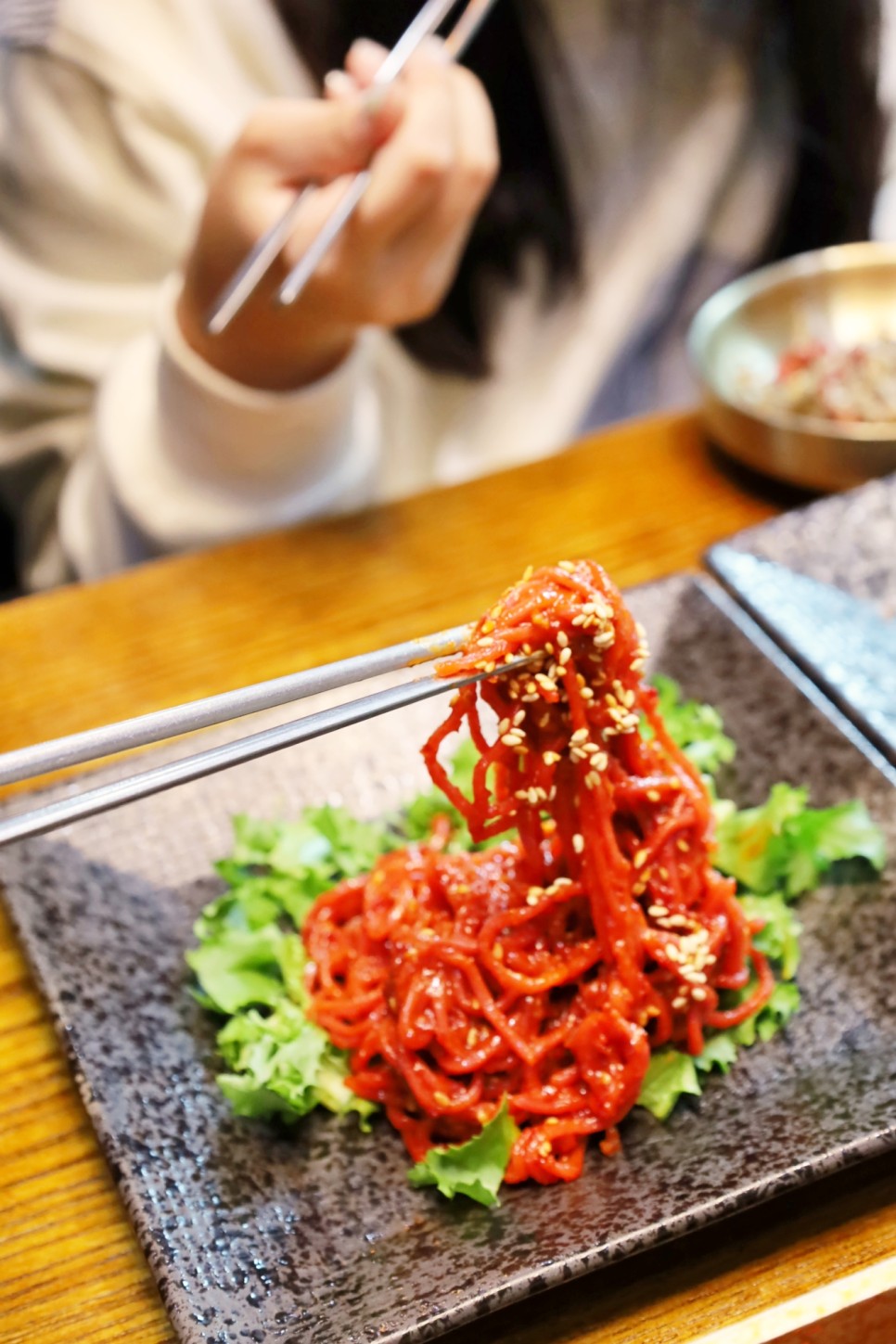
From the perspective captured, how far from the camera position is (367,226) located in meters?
2.26

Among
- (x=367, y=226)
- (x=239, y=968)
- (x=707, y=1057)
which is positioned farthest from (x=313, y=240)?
(x=707, y=1057)

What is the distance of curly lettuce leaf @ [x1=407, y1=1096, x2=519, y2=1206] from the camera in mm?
1448

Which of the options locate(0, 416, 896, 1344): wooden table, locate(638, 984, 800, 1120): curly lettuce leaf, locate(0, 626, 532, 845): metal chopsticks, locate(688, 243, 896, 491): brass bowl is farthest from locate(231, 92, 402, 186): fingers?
locate(638, 984, 800, 1120): curly lettuce leaf

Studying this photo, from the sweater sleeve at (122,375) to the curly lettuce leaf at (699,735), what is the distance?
42.8 inches

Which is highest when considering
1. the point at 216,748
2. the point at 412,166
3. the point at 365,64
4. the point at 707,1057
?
the point at 365,64

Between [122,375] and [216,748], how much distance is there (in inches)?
74.0

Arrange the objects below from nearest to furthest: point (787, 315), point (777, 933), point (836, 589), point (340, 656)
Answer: point (777, 933) < point (836, 589) < point (340, 656) < point (787, 315)

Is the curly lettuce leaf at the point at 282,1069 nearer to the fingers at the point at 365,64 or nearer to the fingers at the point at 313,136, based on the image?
the fingers at the point at 313,136

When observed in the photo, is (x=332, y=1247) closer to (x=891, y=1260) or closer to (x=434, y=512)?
(x=891, y=1260)

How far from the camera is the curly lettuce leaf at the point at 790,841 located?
1.73m


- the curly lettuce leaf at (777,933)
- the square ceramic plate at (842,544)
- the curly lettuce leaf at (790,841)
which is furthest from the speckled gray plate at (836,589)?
the curly lettuce leaf at (777,933)

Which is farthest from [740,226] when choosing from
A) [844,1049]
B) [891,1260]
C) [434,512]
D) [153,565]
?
[891,1260]

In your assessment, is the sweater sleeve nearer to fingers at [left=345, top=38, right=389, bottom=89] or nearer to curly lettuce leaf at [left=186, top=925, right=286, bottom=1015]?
fingers at [left=345, top=38, right=389, bottom=89]

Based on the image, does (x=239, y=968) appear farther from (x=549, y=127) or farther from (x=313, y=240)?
(x=549, y=127)
